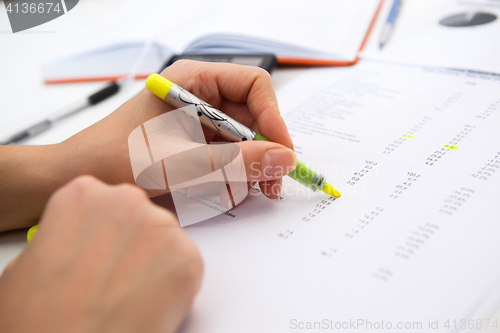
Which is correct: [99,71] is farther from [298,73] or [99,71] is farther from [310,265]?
[310,265]

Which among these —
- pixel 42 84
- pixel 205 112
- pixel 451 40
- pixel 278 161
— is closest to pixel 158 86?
pixel 205 112

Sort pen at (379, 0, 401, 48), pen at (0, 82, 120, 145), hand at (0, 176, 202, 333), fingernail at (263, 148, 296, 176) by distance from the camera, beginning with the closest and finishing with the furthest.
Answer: hand at (0, 176, 202, 333) → fingernail at (263, 148, 296, 176) → pen at (0, 82, 120, 145) → pen at (379, 0, 401, 48)

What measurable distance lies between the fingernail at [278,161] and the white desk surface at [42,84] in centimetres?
31

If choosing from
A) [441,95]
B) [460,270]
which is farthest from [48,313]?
[441,95]

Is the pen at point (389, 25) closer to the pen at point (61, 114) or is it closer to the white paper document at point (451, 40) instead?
the white paper document at point (451, 40)

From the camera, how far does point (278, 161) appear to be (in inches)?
16.3

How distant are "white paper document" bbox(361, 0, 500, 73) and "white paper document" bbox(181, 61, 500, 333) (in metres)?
0.11

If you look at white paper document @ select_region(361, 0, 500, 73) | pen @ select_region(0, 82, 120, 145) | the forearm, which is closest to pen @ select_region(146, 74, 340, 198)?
the forearm

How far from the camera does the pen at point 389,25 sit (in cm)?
80

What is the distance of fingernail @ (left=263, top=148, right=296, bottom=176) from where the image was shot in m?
0.41

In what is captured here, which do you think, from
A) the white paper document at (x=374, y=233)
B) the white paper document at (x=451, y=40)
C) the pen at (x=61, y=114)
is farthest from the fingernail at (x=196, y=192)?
the white paper document at (x=451, y=40)

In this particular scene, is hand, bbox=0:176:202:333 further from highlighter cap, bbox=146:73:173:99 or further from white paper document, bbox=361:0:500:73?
white paper document, bbox=361:0:500:73

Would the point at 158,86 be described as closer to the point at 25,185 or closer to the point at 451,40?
the point at 25,185

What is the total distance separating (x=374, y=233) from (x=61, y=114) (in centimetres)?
60
